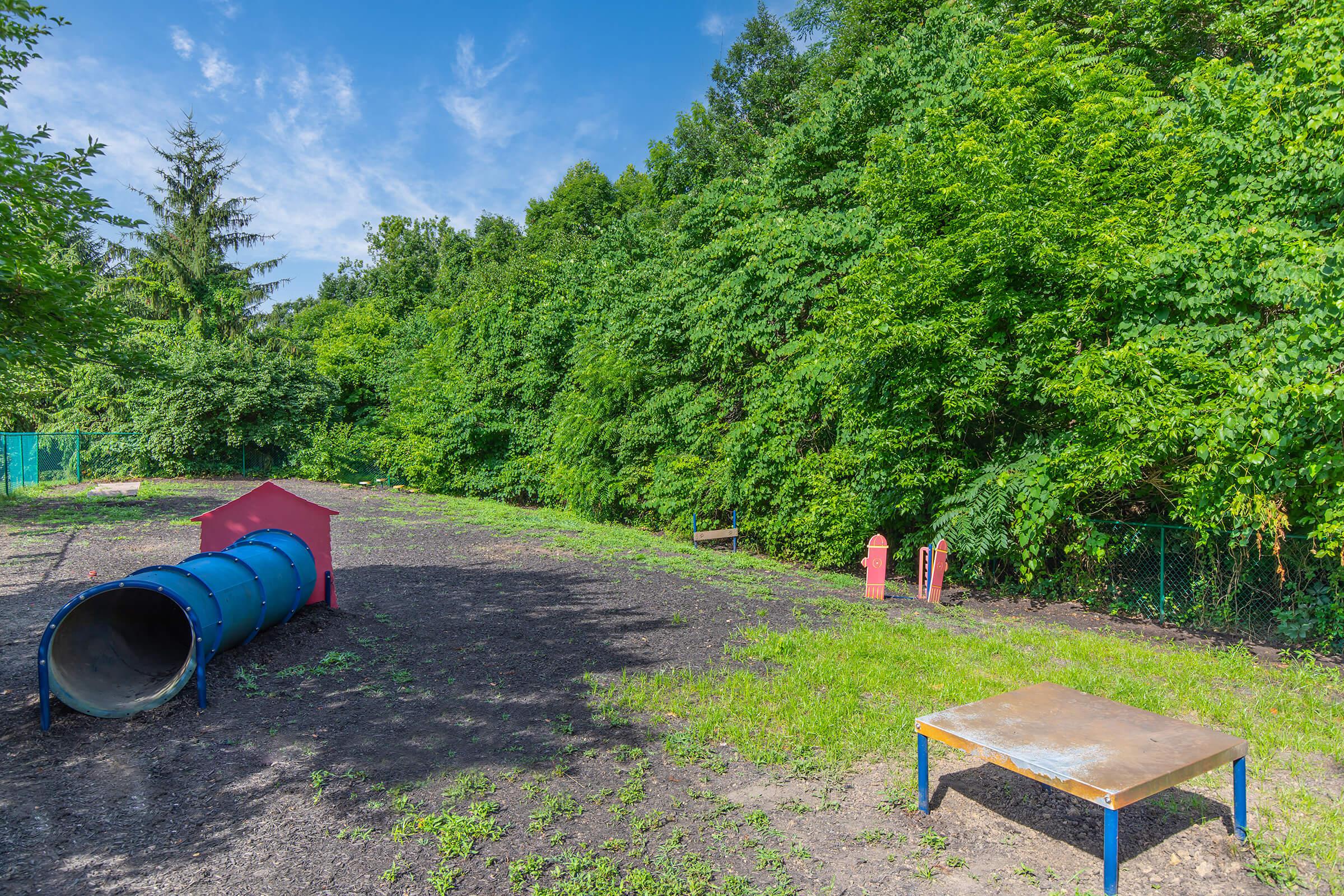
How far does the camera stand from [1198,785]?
4.46 metres

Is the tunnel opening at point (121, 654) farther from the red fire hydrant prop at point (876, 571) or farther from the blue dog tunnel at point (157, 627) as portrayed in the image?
the red fire hydrant prop at point (876, 571)

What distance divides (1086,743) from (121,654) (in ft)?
23.0

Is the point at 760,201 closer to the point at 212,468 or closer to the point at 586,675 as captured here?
the point at 586,675

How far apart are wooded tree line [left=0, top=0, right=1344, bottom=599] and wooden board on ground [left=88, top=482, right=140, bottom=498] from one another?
342 cm

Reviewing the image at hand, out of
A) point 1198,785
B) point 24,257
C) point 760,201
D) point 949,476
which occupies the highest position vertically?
point 760,201

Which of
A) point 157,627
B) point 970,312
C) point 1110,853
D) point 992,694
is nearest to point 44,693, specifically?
point 157,627

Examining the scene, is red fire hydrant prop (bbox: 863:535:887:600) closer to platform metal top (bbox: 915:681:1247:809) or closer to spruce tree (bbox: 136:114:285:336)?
platform metal top (bbox: 915:681:1247:809)

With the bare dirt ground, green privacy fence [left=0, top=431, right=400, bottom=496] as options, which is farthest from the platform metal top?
green privacy fence [left=0, top=431, right=400, bottom=496]

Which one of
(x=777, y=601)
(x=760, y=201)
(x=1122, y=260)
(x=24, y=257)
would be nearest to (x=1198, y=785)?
(x=777, y=601)

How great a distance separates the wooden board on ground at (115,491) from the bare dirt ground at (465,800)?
14403 millimetres

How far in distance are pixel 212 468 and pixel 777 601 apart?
25423 mm

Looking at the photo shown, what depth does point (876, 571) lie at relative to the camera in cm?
1004

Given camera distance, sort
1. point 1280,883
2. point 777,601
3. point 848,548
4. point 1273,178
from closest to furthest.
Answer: point 1280,883 < point 1273,178 < point 777,601 < point 848,548

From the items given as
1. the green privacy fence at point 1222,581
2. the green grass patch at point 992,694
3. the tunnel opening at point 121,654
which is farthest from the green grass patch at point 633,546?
the tunnel opening at point 121,654
